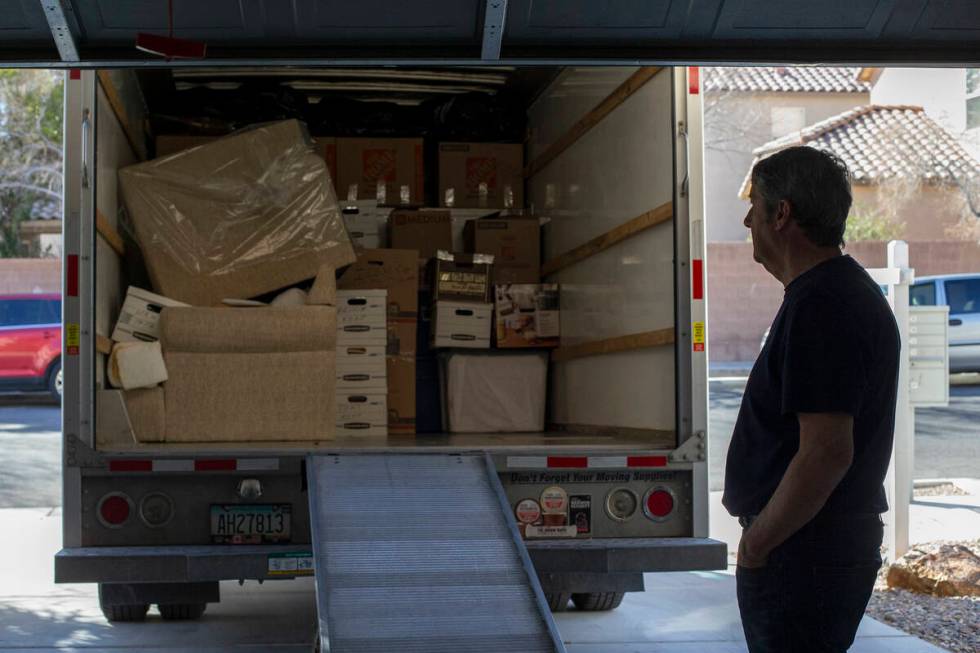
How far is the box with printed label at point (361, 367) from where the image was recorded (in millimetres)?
6320

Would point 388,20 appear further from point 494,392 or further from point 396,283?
point 494,392

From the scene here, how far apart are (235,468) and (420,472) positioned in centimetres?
70

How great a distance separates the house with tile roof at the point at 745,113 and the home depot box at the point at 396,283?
Result: 22887 mm

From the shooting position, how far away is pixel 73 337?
4.98 metres

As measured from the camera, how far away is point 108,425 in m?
5.12

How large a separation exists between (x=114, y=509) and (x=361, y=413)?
5.32 feet

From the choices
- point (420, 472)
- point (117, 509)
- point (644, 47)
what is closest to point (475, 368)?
point (420, 472)

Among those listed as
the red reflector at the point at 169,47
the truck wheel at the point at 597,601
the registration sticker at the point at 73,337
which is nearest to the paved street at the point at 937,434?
the truck wheel at the point at 597,601

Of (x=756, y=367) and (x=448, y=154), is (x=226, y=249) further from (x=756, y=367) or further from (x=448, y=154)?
(x=756, y=367)

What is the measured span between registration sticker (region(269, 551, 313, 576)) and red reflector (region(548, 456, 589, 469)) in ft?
3.36

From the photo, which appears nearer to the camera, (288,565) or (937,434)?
(288,565)

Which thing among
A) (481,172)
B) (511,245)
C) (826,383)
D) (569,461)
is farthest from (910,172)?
(826,383)

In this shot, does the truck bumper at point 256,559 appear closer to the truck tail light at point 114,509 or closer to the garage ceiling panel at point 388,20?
the truck tail light at point 114,509

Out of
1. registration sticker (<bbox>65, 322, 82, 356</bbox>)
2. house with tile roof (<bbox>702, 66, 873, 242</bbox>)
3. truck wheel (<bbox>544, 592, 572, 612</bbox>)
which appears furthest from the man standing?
house with tile roof (<bbox>702, 66, 873, 242</bbox>)
